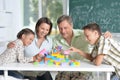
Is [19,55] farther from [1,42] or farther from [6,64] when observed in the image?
[1,42]

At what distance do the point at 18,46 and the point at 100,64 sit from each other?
80cm

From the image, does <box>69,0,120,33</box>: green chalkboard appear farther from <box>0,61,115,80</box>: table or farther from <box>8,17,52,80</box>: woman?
<box>0,61,115,80</box>: table

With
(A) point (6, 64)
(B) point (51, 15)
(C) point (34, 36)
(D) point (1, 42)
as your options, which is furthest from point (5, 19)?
(A) point (6, 64)

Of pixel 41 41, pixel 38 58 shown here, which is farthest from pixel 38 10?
pixel 38 58

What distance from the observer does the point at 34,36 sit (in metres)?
2.48

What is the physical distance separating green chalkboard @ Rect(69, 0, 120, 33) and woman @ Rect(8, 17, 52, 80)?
1975 mm

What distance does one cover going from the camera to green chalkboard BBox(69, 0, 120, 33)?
427 cm

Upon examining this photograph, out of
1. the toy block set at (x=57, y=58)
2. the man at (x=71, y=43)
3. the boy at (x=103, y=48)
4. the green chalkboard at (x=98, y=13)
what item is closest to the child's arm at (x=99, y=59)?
the boy at (x=103, y=48)

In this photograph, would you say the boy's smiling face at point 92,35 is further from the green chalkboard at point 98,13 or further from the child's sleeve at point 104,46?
the green chalkboard at point 98,13

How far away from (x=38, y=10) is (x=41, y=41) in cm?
265

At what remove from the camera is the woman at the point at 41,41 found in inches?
98.0

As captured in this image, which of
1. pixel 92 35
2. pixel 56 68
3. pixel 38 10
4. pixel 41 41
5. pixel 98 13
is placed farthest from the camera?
pixel 38 10

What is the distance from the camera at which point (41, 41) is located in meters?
2.57

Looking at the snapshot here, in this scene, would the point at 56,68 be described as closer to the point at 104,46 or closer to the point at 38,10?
the point at 104,46
